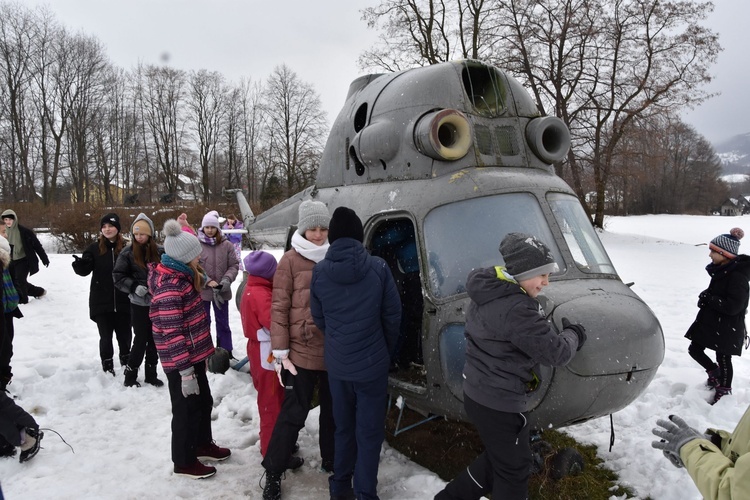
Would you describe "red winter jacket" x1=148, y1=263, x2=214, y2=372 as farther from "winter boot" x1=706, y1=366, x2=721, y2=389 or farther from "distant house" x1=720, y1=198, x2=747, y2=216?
"distant house" x1=720, y1=198, x2=747, y2=216

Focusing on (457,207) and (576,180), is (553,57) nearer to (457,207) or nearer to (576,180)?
(576,180)

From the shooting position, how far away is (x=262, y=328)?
11.5 feet

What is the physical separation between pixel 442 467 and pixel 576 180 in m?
18.9

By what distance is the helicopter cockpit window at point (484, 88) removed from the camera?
13.2ft

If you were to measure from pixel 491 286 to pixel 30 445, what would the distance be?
3.78 meters

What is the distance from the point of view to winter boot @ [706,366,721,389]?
4786 mm

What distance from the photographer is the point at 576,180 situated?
19969mm

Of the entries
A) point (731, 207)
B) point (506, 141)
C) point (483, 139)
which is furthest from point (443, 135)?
point (731, 207)

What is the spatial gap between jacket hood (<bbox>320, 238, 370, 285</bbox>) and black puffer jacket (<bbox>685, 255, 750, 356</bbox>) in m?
4.05

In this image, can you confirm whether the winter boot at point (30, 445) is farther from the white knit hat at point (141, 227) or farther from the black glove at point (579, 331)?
the black glove at point (579, 331)

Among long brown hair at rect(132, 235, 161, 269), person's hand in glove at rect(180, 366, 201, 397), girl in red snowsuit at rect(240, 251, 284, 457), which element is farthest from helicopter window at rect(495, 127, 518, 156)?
long brown hair at rect(132, 235, 161, 269)

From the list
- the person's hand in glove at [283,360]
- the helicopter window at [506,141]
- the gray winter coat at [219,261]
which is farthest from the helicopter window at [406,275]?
the gray winter coat at [219,261]

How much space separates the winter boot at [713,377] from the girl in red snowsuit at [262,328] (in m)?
4.55

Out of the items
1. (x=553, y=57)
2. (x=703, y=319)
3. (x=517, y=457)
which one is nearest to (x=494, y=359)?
(x=517, y=457)
